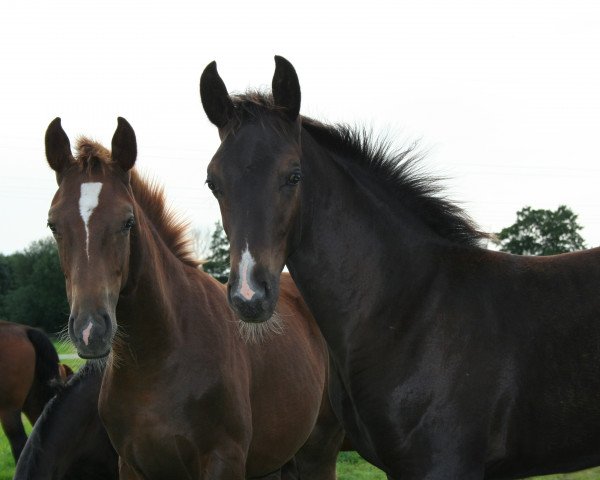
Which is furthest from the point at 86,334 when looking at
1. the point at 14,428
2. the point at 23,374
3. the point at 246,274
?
the point at 23,374

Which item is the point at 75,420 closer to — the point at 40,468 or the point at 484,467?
the point at 40,468

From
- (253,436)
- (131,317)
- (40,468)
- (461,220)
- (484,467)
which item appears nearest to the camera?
(484,467)

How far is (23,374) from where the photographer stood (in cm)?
1059

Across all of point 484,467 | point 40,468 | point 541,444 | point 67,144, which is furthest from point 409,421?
point 40,468

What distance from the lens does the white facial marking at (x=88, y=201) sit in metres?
4.19

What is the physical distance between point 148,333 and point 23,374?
670cm

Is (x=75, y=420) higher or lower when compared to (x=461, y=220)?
lower

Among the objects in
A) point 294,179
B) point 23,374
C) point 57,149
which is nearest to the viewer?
point 294,179

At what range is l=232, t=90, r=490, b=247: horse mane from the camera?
395cm

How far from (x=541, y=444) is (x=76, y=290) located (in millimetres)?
2503

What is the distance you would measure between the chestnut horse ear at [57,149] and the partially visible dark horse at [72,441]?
2.11 m

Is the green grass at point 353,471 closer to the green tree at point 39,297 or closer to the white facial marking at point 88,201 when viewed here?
the white facial marking at point 88,201

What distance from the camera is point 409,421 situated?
3.43 metres

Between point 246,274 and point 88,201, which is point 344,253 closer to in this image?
point 246,274
